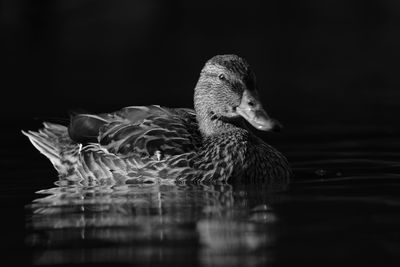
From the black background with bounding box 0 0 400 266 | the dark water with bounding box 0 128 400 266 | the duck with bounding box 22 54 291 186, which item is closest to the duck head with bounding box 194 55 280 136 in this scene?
the duck with bounding box 22 54 291 186

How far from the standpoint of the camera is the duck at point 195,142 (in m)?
11.1

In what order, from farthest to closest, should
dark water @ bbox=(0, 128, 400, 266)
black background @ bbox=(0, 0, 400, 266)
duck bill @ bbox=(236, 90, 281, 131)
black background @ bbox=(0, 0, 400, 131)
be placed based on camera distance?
black background @ bbox=(0, 0, 400, 131) < black background @ bbox=(0, 0, 400, 266) < duck bill @ bbox=(236, 90, 281, 131) < dark water @ bbox=(0, 128, 400, 266)

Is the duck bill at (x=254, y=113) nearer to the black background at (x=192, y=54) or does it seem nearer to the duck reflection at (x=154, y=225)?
the duck reflection at (x=154, y=225)

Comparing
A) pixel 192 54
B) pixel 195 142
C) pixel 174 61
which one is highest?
pixel 192 54

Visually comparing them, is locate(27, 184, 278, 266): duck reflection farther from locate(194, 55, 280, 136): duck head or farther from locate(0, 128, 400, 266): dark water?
locate(194, 55, 280, 136): duck head

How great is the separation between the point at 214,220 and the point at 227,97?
2655mm

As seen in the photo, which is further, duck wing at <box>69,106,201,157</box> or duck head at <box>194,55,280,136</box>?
duck wing at <box>69,106,201,157</box>

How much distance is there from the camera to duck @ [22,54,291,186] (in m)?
11.1

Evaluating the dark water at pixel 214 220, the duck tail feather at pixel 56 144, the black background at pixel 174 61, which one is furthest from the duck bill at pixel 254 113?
the black background at pixel 174 61

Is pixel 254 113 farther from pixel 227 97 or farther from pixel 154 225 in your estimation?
pixel 154 225

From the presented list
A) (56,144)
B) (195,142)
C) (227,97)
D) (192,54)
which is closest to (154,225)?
(195,142)

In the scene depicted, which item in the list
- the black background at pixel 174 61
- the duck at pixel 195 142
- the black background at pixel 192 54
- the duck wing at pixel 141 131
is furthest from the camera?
the black background at pixel 192 54

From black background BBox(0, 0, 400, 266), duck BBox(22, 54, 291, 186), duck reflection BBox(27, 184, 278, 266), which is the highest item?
black background BBox(0, 0, 400, 266)

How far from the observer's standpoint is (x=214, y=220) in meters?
8.89
